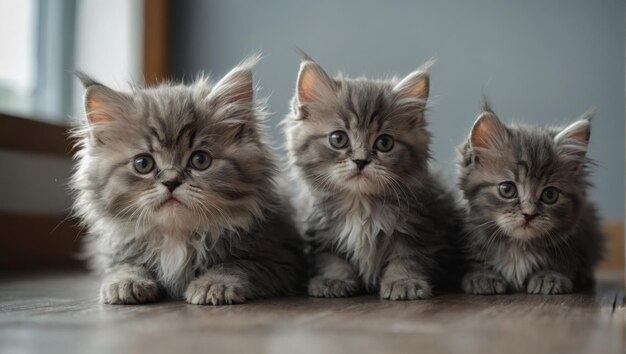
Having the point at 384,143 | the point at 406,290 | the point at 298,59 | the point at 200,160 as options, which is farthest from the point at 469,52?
the point at 200,160

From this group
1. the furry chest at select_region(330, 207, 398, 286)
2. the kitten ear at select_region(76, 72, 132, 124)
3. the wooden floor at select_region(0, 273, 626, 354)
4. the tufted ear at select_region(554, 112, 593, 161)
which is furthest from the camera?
the tufted ear at select_region(554, 112, 593, 161)

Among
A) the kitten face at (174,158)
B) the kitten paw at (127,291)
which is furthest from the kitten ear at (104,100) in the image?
the kitten paw at (127,291)

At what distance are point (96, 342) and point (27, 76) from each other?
229cm

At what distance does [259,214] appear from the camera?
6.54 ft

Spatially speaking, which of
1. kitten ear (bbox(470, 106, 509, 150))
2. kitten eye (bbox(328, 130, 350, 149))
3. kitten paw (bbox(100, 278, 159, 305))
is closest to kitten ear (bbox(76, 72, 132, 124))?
kitten paw (bbox(100, 278, 159, 305))

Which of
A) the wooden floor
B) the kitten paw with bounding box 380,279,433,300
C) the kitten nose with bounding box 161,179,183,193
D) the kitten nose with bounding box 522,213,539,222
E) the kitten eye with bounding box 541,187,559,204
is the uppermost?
the kitten nose with bounding box 161,179,183,193

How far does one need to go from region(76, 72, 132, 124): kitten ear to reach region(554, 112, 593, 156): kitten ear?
124 centimetres

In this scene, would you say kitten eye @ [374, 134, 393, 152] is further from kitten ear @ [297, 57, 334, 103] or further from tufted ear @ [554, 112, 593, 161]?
tufted ear @ [554, 112, 593, 161]

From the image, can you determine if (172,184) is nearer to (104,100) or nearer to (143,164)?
(143,164)

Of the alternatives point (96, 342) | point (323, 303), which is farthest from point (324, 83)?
point (96, 342)

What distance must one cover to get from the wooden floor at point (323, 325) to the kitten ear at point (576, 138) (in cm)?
43

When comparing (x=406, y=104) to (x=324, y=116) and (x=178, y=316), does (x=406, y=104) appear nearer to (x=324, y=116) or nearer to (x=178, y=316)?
(x=324, y=116)

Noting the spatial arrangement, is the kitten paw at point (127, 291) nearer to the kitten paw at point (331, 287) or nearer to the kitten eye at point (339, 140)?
the kitten paw at point (331, 287)

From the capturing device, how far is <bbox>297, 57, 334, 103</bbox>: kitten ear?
2.11m
